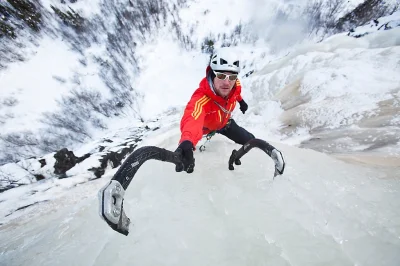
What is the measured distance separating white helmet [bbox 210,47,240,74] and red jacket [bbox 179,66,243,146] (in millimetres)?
176

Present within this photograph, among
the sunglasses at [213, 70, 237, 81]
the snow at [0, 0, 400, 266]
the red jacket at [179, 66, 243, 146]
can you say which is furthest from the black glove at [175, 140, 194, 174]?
the sunglasses at [213, 70, 237, 81]

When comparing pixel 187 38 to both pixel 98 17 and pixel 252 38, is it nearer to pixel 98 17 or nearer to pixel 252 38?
pixel 252 38

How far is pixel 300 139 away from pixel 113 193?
17.3 feet

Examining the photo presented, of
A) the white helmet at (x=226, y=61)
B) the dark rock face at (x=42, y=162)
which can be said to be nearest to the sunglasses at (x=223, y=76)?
the white helmet at (x=226, y=61)

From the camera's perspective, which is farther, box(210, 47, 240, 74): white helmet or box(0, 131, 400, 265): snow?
box(210, 47, 240, 74): white helmet

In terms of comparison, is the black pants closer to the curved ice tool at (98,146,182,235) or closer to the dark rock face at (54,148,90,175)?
the curved ice tool at (98,146,182,235)

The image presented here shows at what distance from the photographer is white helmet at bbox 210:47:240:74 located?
272cm

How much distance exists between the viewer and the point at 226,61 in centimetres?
273

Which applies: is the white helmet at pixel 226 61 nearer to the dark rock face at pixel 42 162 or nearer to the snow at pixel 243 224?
the snow at pixel 243 224

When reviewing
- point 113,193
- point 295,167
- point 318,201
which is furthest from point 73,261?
point 295,167

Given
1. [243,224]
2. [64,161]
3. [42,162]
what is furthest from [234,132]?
[42,162]

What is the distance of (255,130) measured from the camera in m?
7.01

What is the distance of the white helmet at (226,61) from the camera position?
272 centimetres

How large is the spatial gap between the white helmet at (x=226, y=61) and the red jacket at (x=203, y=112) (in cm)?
18
